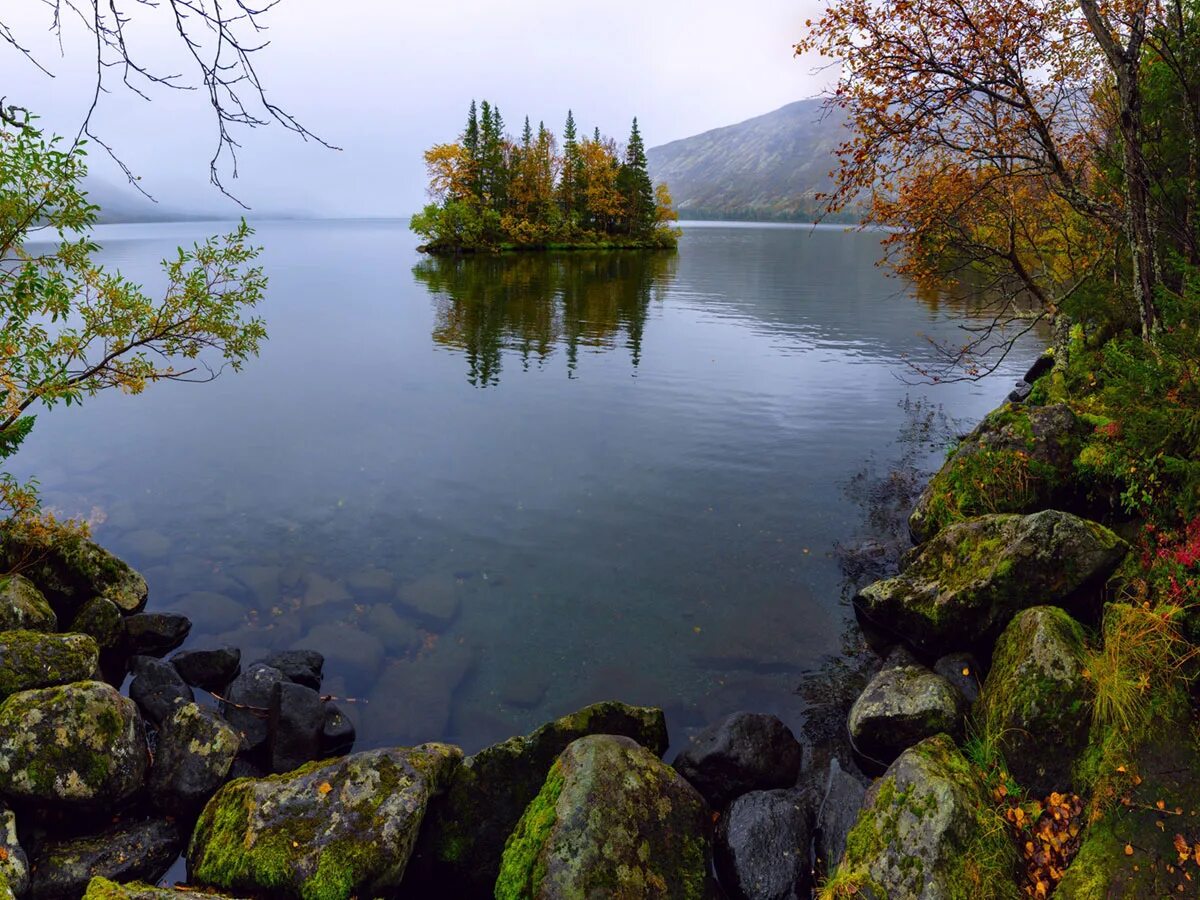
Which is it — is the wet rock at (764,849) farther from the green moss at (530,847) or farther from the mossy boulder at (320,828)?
the mossy boulder at (320,828)

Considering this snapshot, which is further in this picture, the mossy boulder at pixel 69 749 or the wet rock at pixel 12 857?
the mossy boulder at pixel 69 749

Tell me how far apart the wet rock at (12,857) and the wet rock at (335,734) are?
3588 millimetres

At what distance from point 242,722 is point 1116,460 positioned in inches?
587

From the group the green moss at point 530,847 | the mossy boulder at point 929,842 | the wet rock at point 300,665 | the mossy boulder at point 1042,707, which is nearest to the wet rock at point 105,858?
the wet rock at point 300,665

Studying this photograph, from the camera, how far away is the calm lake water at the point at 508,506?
1248 cm

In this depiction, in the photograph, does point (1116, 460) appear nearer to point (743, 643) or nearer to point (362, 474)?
point (743, 643)

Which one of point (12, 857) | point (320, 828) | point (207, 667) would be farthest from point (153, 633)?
point (320, 828)

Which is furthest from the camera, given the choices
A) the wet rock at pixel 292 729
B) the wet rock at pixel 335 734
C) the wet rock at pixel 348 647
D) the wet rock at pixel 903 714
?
the wet rock at pixel 348 647

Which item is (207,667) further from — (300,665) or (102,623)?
(102,623)

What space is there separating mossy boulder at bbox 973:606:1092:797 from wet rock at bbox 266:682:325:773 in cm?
964

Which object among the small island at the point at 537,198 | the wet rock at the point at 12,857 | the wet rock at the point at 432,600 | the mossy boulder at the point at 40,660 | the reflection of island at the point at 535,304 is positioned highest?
the small island at the point at 537,198

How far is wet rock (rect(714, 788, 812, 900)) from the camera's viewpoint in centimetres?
792

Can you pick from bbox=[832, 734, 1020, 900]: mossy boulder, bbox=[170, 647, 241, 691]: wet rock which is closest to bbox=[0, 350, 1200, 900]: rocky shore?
bbox=[832, 734, 1020, 900]: mossy boulder

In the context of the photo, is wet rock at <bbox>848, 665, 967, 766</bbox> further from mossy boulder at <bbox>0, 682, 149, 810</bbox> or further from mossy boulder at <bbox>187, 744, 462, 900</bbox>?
mossy boulder at <bbox>0, 682, 149, 810</bbox>
